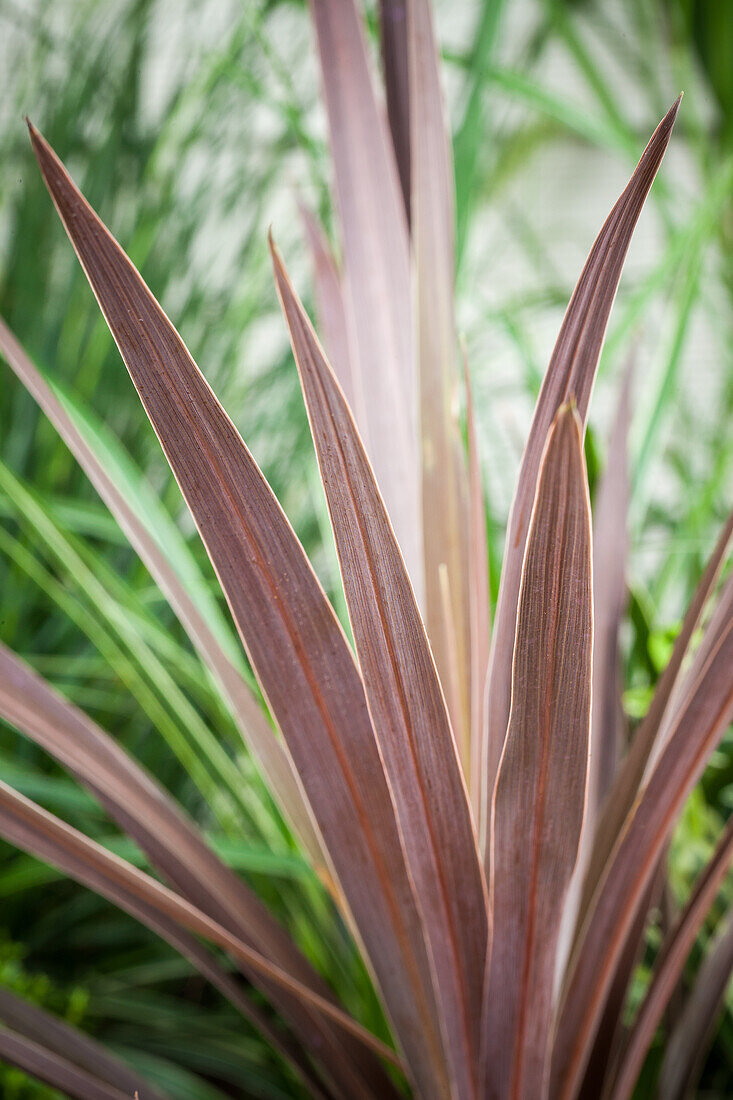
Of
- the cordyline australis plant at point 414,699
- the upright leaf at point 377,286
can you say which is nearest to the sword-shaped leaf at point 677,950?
the cordyline australis plant at point 414,699

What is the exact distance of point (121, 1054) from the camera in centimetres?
36

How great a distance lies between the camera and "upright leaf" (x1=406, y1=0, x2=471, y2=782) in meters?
0.23

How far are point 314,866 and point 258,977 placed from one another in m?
0.04

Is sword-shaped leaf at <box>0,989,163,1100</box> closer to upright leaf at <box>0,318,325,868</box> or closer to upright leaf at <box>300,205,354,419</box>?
upright leaf at <box>0,318,325,868</box>

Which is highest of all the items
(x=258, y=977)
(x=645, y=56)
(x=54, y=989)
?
(x=645, y=56)

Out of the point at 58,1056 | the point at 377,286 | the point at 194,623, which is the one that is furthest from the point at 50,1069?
the point at 377,286

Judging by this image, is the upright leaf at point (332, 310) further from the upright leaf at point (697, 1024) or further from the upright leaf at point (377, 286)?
the upright leaf at point (697, 1024)

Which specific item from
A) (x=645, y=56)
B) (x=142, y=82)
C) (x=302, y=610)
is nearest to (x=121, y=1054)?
(x=302, y=610)

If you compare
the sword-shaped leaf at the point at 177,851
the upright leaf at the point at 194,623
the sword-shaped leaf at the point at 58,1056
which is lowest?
the sword-shaped leaf at the point at 58,1056

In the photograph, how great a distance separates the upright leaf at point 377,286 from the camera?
235 millimetres

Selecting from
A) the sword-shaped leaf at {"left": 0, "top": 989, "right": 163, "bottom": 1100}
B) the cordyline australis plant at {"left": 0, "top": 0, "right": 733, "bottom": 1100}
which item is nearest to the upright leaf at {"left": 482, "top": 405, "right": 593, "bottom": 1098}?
the cordyline australis plant at {"left": 0, "top": 0, "right": 733, "bottom": 1100}

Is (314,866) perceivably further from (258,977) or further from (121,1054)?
(121,1054)

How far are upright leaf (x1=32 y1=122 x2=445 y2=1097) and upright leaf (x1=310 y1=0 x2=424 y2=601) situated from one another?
0.07 metres

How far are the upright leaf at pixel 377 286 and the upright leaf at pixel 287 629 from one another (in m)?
0.07
